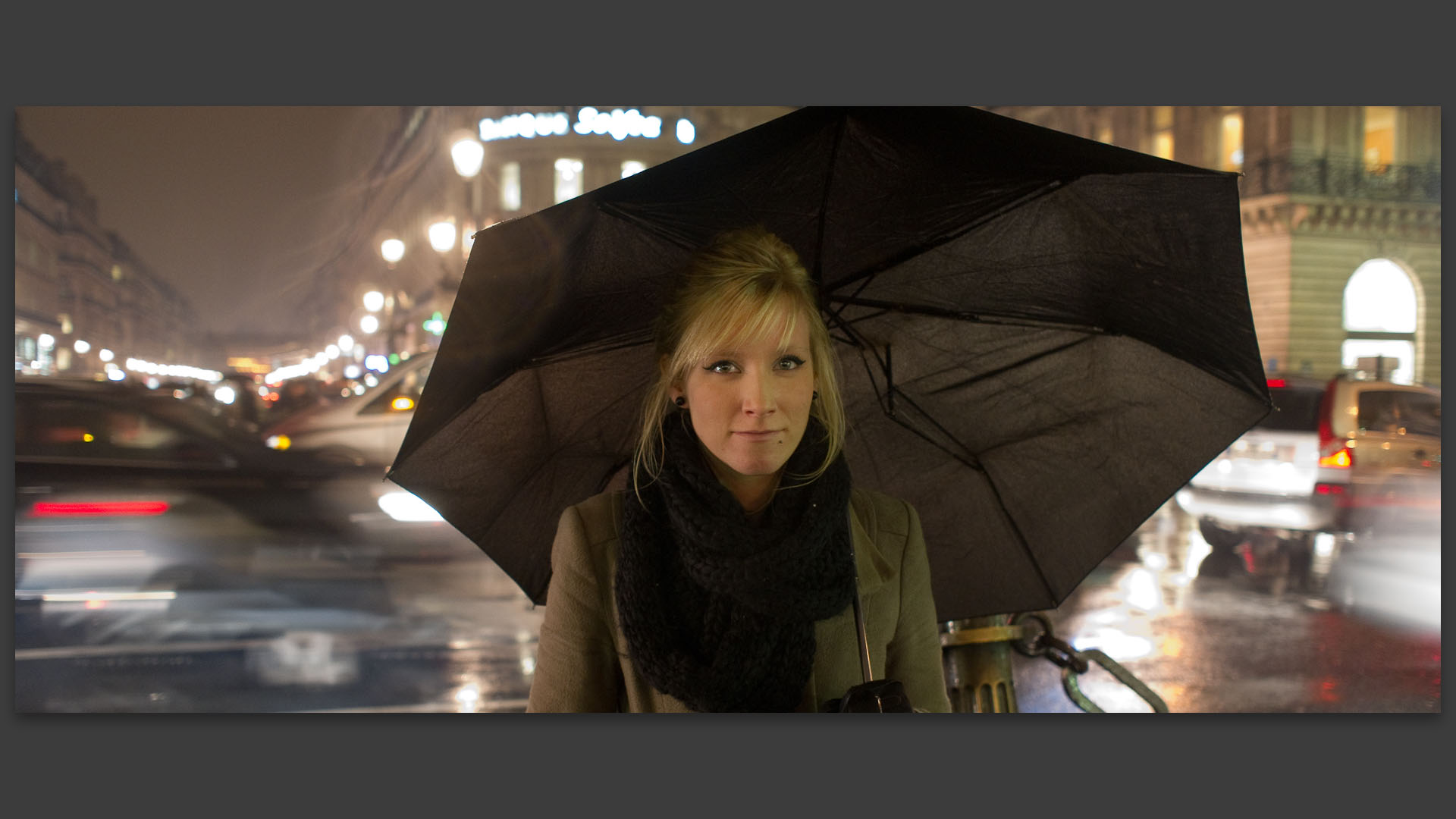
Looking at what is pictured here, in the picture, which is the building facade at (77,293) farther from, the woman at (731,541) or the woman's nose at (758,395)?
the woman's nose at (758,395)

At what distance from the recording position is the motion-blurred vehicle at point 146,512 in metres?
4.42

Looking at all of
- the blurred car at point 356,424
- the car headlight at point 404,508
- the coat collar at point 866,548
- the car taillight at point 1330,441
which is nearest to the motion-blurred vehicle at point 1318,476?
the car taillight at point 1330,441

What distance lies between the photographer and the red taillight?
14.6ft

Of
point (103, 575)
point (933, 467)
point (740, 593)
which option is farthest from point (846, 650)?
point (103, 575)

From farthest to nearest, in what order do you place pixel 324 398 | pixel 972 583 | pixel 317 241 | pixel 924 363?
pixel 324 398
pixel 317 241
pixel 972 583
pixel 924 363

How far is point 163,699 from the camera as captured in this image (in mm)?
4797

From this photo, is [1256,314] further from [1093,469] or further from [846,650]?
[846,650]

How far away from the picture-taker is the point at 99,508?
185 inches

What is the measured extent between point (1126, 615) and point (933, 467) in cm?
451

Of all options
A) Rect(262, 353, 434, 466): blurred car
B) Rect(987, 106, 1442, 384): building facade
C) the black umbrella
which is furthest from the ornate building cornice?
Rect(262, 353, 434, 466): blurred car

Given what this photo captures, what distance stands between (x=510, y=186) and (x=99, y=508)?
7.53 feet

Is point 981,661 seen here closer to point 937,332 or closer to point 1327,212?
point 937,332

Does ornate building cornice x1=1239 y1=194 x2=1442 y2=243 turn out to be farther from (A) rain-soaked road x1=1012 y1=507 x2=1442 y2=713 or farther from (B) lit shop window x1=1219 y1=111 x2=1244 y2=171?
(A) rain-soaked road x1=1012 y1=507 x2=1442 y2=713

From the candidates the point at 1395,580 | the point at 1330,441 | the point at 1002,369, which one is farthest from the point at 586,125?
the point at 1395,580
